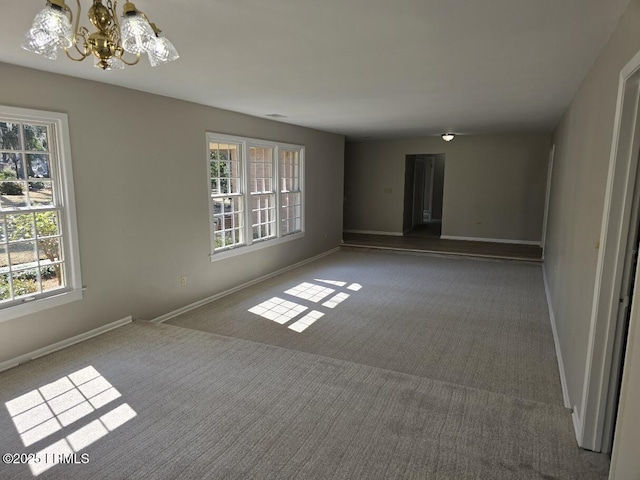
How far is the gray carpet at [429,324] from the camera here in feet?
10.7

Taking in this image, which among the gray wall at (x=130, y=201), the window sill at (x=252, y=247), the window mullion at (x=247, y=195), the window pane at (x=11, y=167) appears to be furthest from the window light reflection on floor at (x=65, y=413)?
the window mullion at (x=247, y=195)

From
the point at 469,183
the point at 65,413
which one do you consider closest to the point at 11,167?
the point at 65,413

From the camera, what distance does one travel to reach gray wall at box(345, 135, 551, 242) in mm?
8344

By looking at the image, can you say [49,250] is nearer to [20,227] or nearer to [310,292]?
[20,227]

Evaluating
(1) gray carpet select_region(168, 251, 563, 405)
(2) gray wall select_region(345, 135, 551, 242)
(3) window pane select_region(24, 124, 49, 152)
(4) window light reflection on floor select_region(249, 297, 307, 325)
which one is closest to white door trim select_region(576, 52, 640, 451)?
(1) gray carpet select_region(168, 251, 563, 405)

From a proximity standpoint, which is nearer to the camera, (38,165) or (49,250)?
(38,165)

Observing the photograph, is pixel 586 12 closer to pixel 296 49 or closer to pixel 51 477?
pixel 296 49

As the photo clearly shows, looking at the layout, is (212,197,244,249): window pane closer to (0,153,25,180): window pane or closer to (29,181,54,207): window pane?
(29,181,54,207): window pane

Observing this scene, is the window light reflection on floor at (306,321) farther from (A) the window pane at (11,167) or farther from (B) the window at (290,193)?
(A) the window pane at (11,167)

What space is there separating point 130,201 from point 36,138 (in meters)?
0.91

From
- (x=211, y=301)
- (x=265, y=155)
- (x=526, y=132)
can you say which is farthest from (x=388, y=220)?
(x=211, y=301)

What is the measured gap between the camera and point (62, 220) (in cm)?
333

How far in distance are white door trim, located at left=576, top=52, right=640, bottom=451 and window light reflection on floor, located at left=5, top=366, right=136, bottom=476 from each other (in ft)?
8.42

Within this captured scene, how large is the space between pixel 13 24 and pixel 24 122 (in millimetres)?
1117
